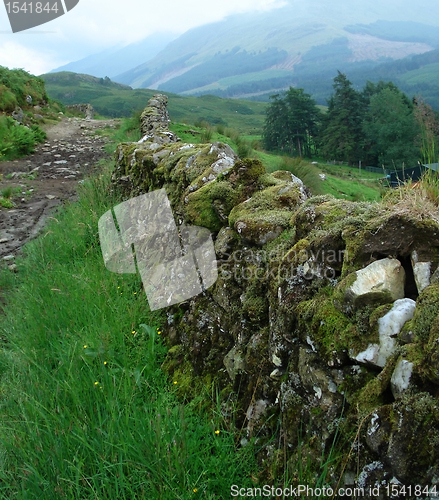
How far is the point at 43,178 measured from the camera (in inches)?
480

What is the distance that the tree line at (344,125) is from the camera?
4631cm

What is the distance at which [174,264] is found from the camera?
4332 millimetres

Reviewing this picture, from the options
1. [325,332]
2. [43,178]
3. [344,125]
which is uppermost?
[43,178]

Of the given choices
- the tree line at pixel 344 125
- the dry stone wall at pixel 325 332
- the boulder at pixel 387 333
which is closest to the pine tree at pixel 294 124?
the tree line at pixel 344 125

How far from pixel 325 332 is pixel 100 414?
165 centimetres

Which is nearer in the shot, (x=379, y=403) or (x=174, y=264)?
(x=379, y=403)

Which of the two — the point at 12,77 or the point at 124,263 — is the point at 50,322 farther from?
the point at 12,77

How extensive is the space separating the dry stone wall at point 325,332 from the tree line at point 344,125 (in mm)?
40047

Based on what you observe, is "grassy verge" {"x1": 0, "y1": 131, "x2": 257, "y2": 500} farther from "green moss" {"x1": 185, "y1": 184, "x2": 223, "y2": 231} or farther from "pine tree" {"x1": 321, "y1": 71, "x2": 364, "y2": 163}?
"pine tree" {"x1": 321, "y1": 71, "x2": 364, "y2": 163}

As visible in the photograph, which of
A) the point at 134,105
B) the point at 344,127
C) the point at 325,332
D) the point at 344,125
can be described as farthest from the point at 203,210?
the point at 134,105

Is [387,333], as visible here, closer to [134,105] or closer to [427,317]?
[427,317]

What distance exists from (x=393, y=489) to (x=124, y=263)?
4.25m

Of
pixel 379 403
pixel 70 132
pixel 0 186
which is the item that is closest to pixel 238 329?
pixel 379 403

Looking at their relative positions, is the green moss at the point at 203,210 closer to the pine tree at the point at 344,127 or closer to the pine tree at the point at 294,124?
the pine tree at the point at 344,127
